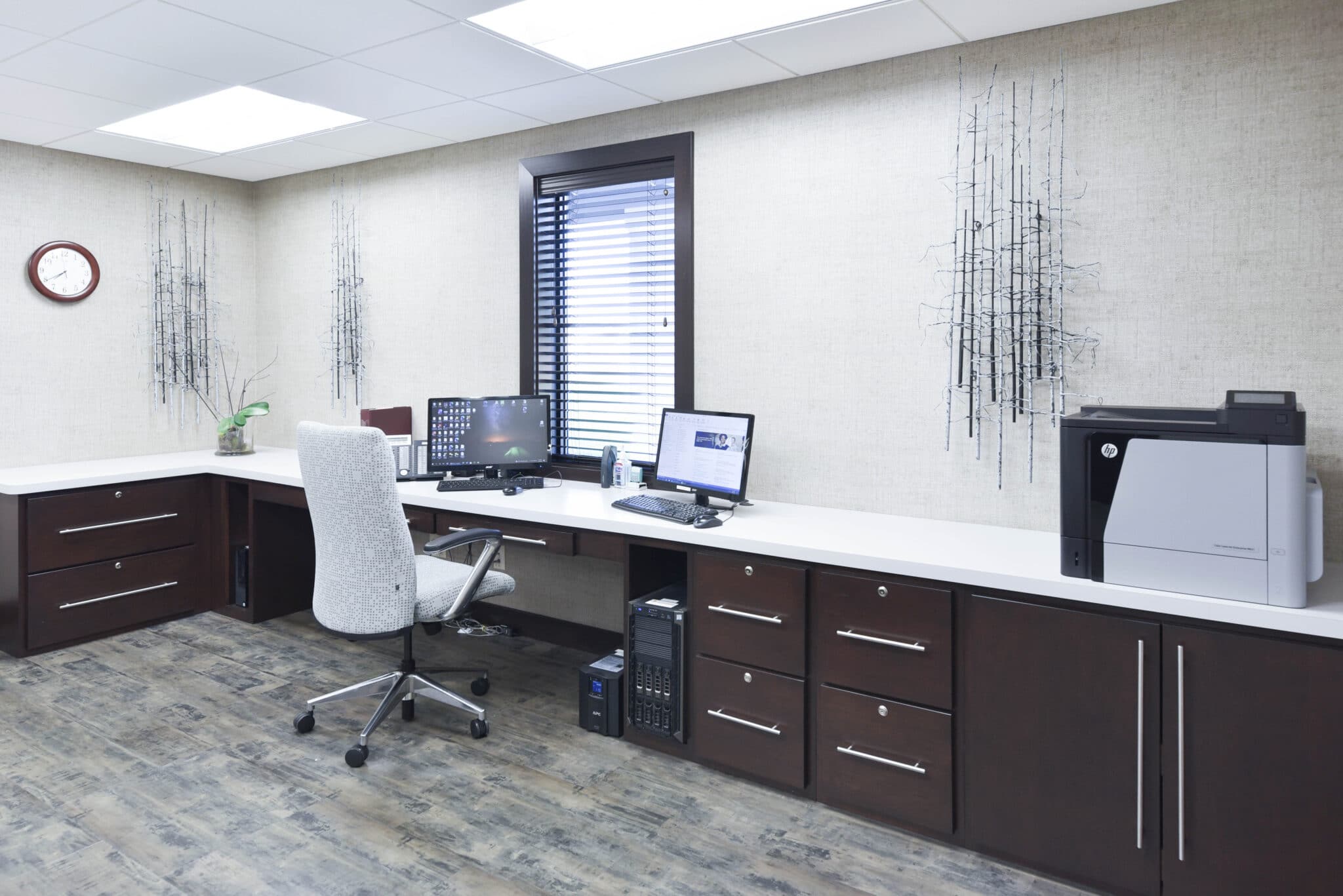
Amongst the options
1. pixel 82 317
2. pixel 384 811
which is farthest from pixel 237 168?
pixel 384 811

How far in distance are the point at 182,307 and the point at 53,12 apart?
7.29 ft

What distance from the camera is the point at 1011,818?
2.01m

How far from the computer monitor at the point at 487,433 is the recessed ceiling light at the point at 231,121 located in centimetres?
123

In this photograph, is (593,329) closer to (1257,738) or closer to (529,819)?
(529,819)

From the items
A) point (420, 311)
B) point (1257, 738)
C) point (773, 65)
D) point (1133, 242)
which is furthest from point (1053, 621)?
point (420, 311)

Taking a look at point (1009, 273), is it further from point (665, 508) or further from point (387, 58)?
point (387, 58)

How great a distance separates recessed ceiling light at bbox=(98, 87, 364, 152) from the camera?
127 inches

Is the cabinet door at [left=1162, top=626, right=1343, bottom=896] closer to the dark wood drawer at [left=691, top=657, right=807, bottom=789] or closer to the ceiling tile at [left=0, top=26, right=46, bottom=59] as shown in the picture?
the dark wood drawer at [left=691, top=657, right=807, bottom=789]

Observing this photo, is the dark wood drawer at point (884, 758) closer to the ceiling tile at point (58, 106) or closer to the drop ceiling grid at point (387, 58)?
the drop ceiling grid at point (387, 58)

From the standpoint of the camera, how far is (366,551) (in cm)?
250

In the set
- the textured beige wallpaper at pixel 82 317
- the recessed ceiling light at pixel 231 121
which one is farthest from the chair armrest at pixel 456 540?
the textured beige wallpaper at pixel 82 317

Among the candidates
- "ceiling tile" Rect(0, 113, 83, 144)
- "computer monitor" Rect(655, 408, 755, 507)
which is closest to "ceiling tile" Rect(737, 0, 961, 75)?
"computer monitor" Rect(655, 408, 755, 507)

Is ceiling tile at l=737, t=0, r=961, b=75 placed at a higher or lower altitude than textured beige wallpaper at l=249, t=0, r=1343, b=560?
higher

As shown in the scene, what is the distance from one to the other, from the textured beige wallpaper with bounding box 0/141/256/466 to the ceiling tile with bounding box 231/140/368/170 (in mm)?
642
